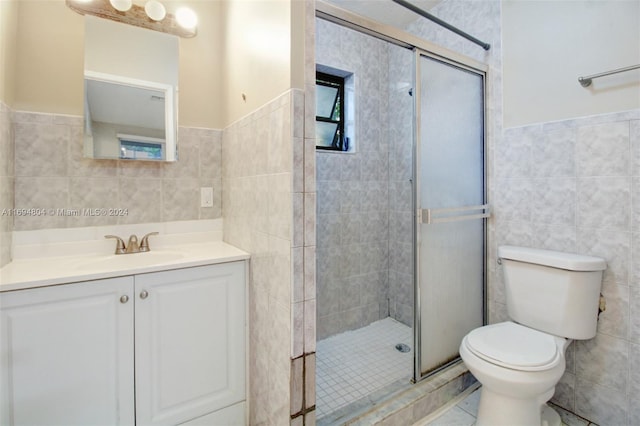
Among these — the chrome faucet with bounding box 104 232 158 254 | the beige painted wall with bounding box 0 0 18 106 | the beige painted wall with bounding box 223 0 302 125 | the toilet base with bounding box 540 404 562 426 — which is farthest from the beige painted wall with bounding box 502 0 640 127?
the beige painted wall with bounding box 0 0 18 106

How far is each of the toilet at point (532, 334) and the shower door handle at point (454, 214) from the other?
259mm

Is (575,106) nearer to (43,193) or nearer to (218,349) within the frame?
(218,349)

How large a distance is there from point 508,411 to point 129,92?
2.38 meters

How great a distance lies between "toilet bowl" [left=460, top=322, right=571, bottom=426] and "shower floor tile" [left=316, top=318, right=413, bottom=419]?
448mm

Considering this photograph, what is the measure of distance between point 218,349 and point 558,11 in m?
2.42

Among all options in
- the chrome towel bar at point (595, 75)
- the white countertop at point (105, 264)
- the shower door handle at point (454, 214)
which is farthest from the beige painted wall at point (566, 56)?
the white countertop at point (105, 264)

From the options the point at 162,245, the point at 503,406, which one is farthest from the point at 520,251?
the point at 162,245

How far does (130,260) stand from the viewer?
1.47 metres

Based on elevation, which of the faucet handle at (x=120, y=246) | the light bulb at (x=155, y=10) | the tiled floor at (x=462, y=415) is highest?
the light bulb at (x=155, y=10)

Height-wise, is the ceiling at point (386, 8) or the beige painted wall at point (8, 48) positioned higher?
the ceiling at point (386, 8)

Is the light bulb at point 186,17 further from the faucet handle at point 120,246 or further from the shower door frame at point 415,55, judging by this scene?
the faucet handle at point 120,246

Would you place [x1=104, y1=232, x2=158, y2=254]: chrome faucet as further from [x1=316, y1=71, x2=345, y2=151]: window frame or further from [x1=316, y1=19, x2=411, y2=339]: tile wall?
[x1=316, y1=71, x2=345, y2=151]: window frame

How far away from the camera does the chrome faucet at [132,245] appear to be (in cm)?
161

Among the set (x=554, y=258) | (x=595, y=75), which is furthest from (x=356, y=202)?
(x=595, y=75)
